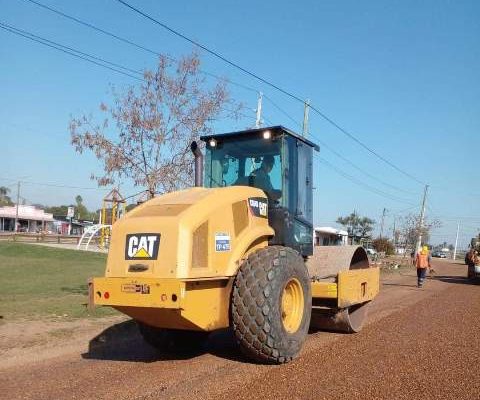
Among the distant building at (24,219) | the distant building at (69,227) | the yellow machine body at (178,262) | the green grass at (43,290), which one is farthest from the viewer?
the distant building at (69,227)

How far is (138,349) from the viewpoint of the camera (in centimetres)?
747

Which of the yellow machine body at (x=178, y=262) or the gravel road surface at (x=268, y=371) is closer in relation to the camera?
the gravel road surface at (x=268, y=371)

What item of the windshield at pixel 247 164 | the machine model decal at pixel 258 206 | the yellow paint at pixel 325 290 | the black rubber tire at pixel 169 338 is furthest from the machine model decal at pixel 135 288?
the yellow paint at pixel 325 290

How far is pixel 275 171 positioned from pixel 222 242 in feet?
5.78

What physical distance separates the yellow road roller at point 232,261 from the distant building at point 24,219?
80.6m

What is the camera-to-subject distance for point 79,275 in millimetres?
18219

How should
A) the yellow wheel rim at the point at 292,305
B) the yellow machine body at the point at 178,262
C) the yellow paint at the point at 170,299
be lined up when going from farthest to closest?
1. the yellow wheel rim at the point at 292,305
2. the yellow machine body at the point at 178,262
3. the yellow paint at the point at 170,299

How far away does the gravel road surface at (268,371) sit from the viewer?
17.3 ft

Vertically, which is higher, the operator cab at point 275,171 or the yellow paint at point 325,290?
the operator cab at point 275,171

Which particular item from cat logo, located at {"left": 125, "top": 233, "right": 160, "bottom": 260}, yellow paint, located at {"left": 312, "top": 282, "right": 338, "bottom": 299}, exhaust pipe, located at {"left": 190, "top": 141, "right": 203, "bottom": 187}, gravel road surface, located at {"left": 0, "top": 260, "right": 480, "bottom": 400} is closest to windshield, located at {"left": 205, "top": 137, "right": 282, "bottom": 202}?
exhaust pipe, located at {"left": 190, "top": 141, "right": 203, "bottom": 187}

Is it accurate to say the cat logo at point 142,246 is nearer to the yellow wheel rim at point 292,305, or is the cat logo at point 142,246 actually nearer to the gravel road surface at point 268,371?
the gravel road surface at point 268,371

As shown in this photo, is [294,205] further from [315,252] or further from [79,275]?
[79,275]

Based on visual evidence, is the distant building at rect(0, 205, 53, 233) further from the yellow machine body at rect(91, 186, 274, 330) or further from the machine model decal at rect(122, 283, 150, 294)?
the machine model decal at rect(122, 283, 150, 294)

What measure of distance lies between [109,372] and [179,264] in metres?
1.58
